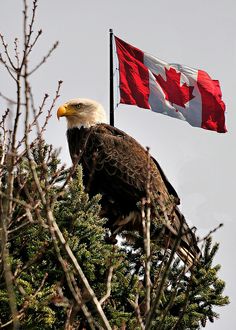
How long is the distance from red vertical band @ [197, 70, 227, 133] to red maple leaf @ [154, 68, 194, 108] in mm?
247

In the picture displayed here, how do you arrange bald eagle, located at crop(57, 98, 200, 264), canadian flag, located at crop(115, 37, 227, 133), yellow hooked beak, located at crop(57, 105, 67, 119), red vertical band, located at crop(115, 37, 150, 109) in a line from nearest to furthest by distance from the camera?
bald eagle, located at crop(57, 98, 200, 264) → yellow hooked beak, located at crop(57, 105, 67, 119) → red vertical band, located at crop(115, 37, 150, 109) → canadian flag, located at crop(115, 37, 227, 133)

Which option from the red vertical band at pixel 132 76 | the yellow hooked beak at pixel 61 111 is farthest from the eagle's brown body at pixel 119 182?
the red vertical band at pixel 132 76

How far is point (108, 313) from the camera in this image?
7988 millimetres

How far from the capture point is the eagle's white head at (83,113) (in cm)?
1180

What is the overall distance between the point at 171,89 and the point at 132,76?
0.78 m

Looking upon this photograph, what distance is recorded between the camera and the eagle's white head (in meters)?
11.8

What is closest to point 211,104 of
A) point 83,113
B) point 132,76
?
point 132,76

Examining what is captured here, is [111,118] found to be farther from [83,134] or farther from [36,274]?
[36,274]

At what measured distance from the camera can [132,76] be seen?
51.1 feet

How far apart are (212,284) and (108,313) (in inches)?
54.3

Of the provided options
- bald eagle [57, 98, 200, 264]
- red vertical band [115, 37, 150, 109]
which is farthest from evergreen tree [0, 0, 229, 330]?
red vertical band [115, 37, 150, 109]

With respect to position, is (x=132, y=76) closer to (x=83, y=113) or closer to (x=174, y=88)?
(x=174, y=88)

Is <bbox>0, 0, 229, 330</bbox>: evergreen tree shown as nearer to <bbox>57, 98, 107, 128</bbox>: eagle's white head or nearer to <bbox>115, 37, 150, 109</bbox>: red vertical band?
<bbox>57, 98, 107, 128</bbox>: eagle's white head

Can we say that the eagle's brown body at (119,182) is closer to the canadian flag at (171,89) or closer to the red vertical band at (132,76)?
the red vertical band at (132,76)
